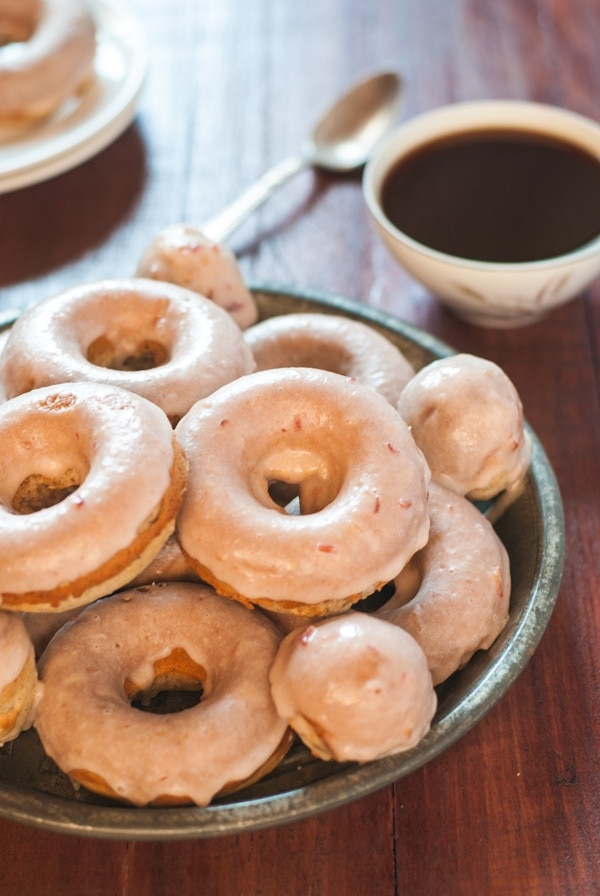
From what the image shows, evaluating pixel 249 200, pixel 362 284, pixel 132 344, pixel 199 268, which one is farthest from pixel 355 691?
pixel 249 200

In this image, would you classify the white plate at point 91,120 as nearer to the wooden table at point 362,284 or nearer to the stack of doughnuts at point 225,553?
the wooden table at point 362,284

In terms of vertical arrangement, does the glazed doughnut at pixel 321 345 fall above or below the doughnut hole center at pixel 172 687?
above

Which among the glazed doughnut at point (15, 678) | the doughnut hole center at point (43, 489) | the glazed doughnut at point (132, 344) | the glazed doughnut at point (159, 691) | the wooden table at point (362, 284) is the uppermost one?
the glazed doughnut at point (132, 344)

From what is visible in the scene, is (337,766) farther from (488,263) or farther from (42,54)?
(42,54)

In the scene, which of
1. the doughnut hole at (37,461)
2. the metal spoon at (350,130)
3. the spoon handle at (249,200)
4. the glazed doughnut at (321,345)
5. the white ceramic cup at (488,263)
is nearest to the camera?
the doughnut hole at (37,461)

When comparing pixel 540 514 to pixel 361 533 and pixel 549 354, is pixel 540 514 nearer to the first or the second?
pixel 361 533

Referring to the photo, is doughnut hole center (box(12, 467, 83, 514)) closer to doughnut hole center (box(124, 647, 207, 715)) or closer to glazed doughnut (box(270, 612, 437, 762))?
doughnut hole center (box(124, 647, 207, 715))

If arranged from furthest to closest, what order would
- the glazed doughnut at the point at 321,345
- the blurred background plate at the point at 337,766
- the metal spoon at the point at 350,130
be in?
the metal spoon at the point at 350,130
the glazed doughnut at the point at 321,345
the blurred background plate at the point at 337,766

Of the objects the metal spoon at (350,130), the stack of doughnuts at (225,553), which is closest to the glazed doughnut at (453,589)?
the stack of doughnuts at (225,553)
